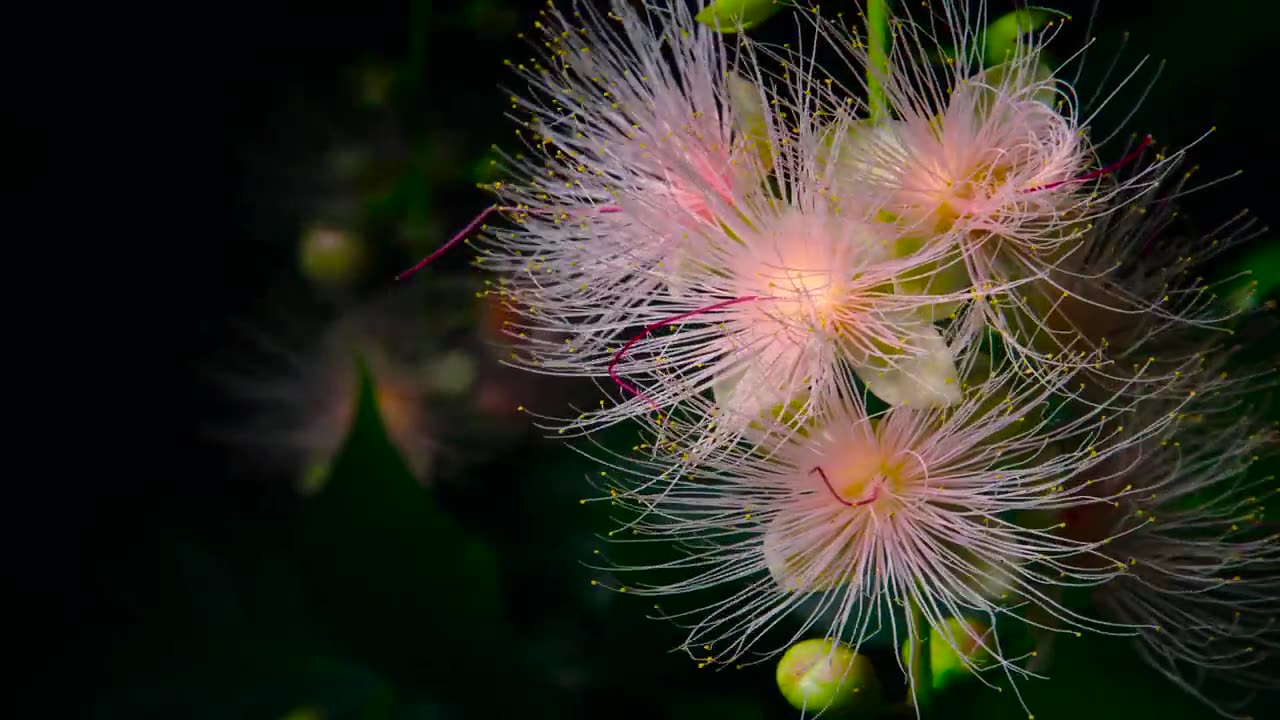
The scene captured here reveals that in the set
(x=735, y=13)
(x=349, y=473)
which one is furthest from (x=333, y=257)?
(x=735, y=13)

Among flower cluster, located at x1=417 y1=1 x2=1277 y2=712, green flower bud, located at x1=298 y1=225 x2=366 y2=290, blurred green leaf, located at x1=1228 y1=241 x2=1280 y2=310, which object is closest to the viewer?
flower cluster, located at x1=417 y1=1 x2=1277 y2=712

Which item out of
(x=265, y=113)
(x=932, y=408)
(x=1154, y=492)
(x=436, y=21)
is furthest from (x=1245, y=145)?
(x=265, y=113)

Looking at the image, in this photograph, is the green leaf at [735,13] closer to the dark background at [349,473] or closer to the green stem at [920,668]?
the dark background at [349,473]

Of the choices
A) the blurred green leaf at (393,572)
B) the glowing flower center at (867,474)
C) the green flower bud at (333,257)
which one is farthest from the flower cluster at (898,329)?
the green flower bud at (333,257)

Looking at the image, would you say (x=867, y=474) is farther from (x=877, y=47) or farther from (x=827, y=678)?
(x=877, y=47)

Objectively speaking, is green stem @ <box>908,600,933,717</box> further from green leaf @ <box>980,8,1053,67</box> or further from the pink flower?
green leaf @ <box>980,8,1053,67</box>

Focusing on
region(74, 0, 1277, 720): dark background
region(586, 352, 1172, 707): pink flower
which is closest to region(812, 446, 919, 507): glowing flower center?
region(586, 352, 1172, 707): pink flower

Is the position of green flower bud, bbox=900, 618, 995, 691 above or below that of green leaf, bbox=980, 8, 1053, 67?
below
